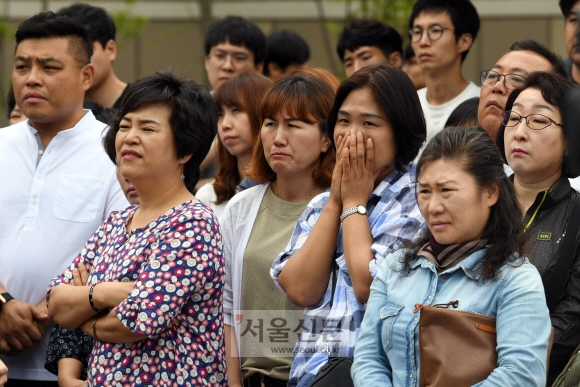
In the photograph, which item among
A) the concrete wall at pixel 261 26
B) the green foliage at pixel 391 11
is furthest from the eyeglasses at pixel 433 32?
the concrete wall at pixel 261 26

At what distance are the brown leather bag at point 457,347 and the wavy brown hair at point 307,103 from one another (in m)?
1.38

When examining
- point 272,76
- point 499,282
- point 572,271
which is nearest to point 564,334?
point 572,271

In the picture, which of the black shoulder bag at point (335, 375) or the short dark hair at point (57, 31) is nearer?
the black shoulder bag at point (335, 375)

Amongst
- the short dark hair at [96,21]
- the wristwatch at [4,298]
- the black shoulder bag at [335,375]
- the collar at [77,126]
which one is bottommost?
the black shoulder bag at [335,375]

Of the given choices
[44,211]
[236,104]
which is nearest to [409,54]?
[236,104]

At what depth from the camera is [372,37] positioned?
6324mm

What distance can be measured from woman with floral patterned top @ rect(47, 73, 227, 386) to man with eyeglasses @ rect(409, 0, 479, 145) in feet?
7.61

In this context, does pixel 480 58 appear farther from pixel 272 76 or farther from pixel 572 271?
pixel 572 271

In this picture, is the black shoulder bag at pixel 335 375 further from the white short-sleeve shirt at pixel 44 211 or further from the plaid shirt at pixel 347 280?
the white short-sleeve shirt at pixel 44 211

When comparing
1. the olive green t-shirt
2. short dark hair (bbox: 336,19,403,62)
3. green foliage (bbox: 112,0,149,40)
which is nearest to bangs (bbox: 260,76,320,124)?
the olive green t-shirt

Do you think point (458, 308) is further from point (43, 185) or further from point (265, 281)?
point (43, 185)

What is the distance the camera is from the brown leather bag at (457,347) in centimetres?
286

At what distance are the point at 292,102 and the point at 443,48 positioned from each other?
206 centimetres

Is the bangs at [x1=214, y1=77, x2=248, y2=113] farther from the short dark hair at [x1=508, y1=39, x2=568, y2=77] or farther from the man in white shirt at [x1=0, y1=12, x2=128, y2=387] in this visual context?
the short dark hair at [x1=508, y1=39, x2=568, y2=77]
